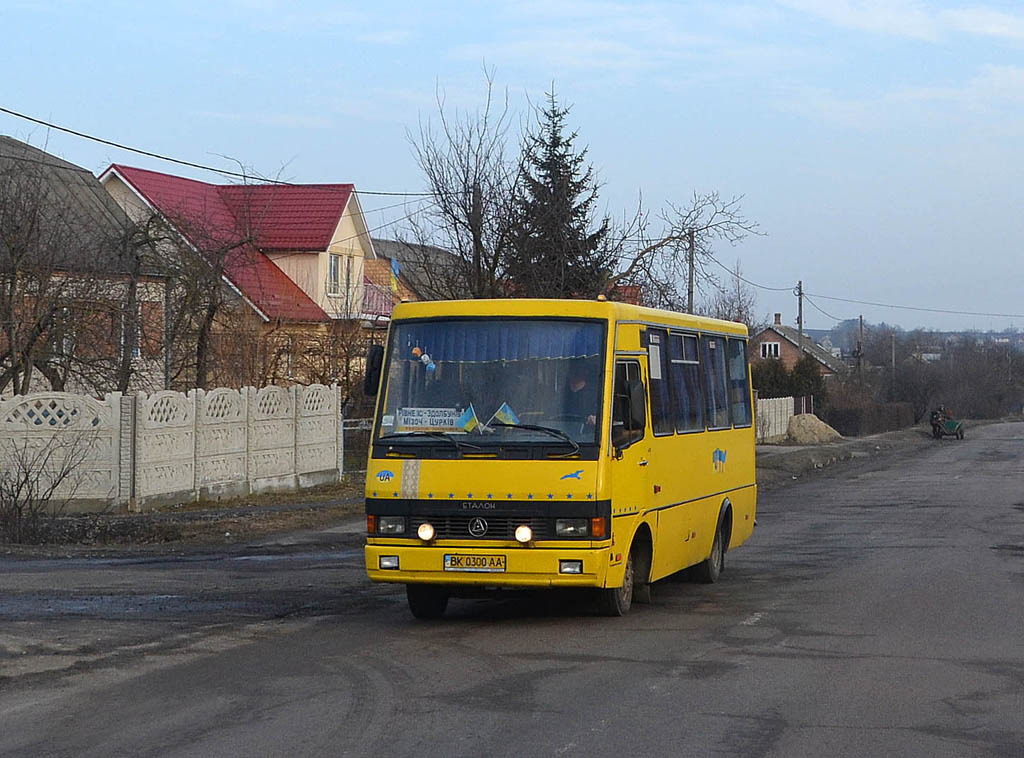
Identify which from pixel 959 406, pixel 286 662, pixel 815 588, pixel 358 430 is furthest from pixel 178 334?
pixel 959 406

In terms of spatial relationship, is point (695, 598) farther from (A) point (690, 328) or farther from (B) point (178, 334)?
(B) point (178, 334)

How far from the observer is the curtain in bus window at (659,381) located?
11836 mm

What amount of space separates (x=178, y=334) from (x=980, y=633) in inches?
737

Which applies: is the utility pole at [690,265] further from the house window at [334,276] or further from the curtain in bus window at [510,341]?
the curtain in bus window at [510,341]

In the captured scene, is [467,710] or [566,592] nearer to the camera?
[467,710]

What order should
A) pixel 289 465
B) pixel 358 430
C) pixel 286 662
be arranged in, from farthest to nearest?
pixel 358 430 → pixel 289 465 → pixel 286 662

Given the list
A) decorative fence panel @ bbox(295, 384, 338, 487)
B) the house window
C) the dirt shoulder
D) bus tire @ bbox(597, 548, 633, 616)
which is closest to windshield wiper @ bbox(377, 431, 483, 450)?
bus tire @ bbox(597, 548, 633, 616)

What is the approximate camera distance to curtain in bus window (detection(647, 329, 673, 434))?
466 inches

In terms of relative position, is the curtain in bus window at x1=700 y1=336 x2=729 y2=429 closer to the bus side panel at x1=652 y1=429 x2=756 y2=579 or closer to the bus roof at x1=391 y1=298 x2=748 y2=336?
the bus side panel at x1=652 y1=429 x2=756 y2=579

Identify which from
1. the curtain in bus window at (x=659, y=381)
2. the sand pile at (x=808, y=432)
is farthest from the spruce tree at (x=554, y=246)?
the sand pile at (x=808, y=432)

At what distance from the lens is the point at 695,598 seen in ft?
42.9

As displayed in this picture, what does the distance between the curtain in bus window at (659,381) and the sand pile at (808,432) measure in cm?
4164

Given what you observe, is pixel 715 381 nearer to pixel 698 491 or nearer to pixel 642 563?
pixel 698 491

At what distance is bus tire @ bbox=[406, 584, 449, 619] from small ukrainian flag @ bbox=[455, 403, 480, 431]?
1449mm
